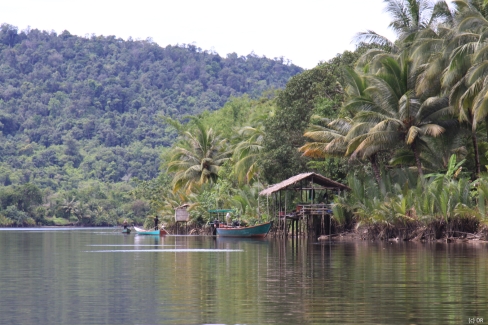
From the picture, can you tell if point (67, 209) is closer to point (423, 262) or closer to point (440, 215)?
point (440, 215)

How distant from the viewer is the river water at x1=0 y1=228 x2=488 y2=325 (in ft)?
38.3

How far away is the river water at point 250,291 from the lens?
11664 mm

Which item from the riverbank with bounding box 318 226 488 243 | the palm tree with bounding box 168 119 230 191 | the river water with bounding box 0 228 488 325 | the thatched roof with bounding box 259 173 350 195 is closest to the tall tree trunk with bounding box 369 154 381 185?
the thatched roof with bounding box 259 173 350 195

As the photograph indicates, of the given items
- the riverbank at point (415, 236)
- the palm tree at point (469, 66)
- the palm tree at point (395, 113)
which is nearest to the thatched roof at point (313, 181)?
the riverbank at point (415, 236)

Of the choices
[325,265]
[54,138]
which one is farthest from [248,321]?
[54,138]

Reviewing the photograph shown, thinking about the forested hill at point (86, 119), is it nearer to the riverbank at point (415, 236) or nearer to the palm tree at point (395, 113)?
the riverbank at point (415, 236)

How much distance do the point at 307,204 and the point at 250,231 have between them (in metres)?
4.53

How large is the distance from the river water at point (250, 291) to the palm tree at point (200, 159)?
42.5 metres

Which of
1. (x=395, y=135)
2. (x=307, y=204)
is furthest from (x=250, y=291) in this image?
(x=307, y=204)

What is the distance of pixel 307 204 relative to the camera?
4634 centimetres

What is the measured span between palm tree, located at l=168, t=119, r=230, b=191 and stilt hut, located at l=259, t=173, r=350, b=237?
1370 centimetres

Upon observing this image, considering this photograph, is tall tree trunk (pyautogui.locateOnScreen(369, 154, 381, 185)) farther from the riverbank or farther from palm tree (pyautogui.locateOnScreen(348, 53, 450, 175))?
the riverbank

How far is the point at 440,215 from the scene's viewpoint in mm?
35812

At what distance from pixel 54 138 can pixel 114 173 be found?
1919cm
